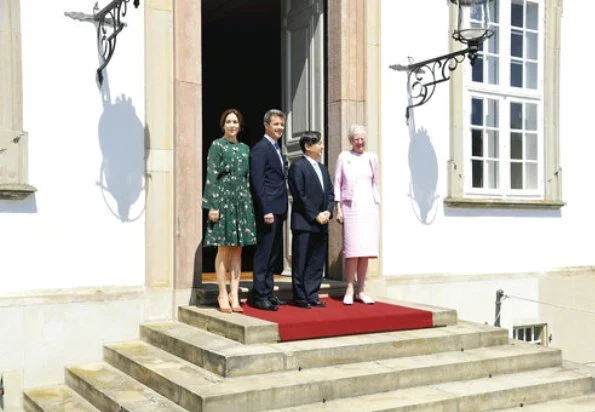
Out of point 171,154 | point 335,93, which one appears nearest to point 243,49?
point 335,93

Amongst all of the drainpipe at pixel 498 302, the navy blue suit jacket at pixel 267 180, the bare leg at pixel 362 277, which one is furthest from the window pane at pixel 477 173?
the navy blue suit jacket at pixel 267 180

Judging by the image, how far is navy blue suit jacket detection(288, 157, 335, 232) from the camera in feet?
19.4

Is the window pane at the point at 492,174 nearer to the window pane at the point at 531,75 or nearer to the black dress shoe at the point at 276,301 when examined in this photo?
the window pane at the point at 531,75

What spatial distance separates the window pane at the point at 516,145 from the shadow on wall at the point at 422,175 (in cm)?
120

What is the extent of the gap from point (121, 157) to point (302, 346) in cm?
228

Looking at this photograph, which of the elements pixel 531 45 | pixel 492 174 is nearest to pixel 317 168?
pixel 492 174

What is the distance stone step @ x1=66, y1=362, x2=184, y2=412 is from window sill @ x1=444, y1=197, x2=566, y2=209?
395 centimetres

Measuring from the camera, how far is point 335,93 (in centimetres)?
711

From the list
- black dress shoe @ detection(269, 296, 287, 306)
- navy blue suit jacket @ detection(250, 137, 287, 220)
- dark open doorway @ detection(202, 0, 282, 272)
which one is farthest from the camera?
dark open doorway @ detection(202, 0, 282, 272)

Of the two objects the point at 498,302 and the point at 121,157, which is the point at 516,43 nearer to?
the point at 498,302

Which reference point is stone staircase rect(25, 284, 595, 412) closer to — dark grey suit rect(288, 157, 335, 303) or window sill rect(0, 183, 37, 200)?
dark grey suit rect(288, 157, 335, 303)

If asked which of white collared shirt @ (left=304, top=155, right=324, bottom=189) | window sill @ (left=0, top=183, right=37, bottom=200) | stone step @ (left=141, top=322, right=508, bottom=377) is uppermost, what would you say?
white collared shirt @ (left=304, top=155, right=324, bottom=189)

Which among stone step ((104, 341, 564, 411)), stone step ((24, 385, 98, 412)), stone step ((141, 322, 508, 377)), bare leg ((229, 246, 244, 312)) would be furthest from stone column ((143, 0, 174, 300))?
stone step ((24, 385, 98, 412))

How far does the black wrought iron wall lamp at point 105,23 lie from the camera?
5684 millimetres
